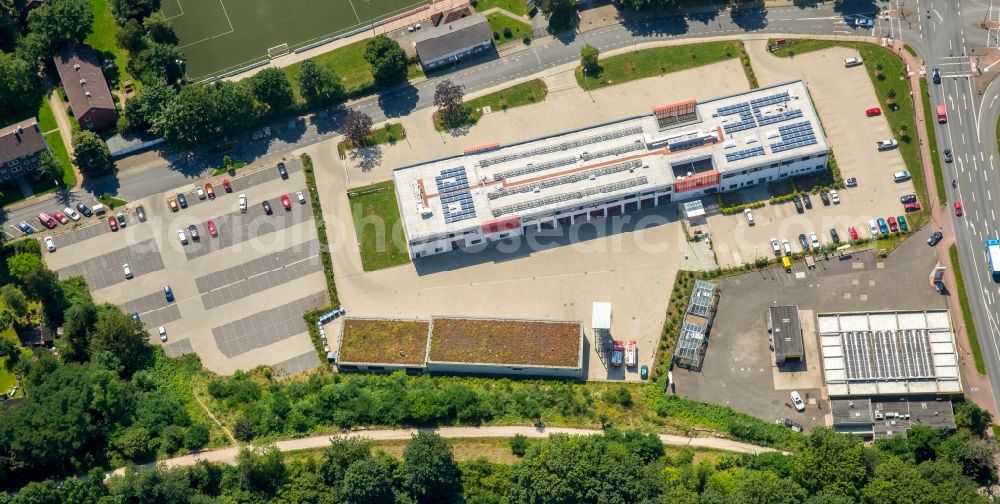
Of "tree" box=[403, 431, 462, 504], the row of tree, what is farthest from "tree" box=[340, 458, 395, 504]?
"tree" box=[403, 431, 462, 504]

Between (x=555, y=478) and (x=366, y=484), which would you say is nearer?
(x=366, y=484)

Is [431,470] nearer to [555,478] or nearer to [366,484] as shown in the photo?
[366,484]

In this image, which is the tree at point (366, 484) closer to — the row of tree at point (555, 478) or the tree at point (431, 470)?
Result: the row of tree at point (555, 478)

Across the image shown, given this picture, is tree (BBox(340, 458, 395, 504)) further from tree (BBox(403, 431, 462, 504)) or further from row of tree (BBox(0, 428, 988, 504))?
tree (BBox(403, 431, 462, 504))

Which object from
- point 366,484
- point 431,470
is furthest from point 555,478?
point 366,484

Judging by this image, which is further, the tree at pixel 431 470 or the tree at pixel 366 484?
the tree at pixel 431 470

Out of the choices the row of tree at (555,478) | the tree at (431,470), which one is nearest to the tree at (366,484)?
the row of tree at (555,478)

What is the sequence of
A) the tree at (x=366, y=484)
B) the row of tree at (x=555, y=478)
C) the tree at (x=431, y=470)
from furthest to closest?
the tree at (x=431, y=470), the row of tree at (x=555, y=478), the tree at (x=366, y=484)
